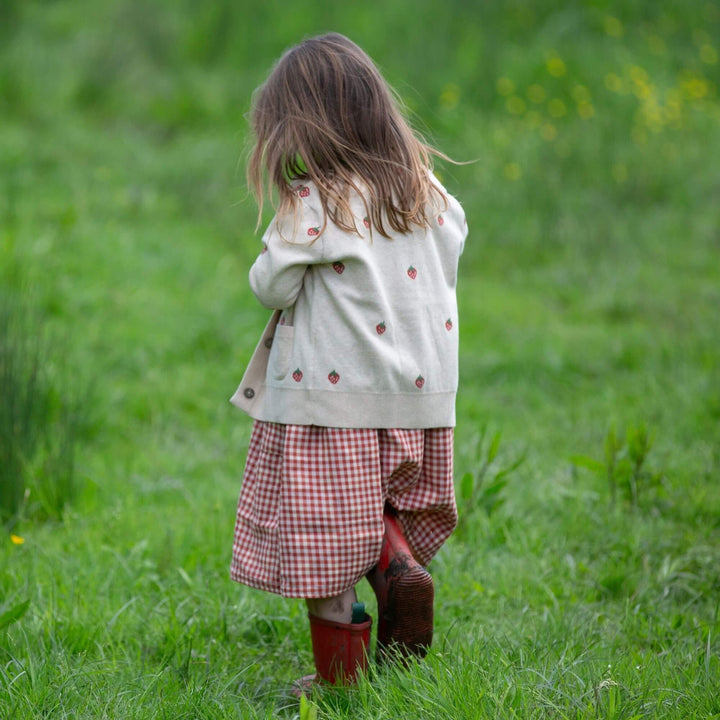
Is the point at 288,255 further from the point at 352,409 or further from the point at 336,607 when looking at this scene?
the point at 336,607

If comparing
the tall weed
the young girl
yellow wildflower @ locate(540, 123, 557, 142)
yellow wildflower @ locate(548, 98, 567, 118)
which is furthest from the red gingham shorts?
yellow wildflower @ locate(548, 98, 567, 118)

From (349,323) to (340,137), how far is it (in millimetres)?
442

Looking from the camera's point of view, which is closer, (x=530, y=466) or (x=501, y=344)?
(x=530, y=466)

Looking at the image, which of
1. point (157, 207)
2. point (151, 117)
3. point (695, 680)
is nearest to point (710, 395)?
point (695, 680)

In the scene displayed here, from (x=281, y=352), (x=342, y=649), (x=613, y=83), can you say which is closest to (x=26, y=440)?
(x=281, y=352)

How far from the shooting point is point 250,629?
2787 millimetres

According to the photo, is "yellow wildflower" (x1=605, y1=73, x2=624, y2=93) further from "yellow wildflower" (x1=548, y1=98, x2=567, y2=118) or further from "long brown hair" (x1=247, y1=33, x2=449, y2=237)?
"long brown hair" (x1=247, y1=33, x2=449, y2=237)

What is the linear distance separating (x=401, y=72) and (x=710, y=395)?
5.90 metres

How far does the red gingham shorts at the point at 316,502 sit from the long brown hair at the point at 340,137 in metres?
0.51

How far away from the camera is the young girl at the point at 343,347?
7.55 ft

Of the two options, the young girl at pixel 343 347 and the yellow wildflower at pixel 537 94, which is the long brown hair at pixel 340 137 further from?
the yellow wildflower at pixel 537 94

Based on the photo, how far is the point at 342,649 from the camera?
93.8 inches

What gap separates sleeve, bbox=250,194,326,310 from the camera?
7.37 feet

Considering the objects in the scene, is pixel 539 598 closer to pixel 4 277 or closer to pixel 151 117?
pixel 4 277
